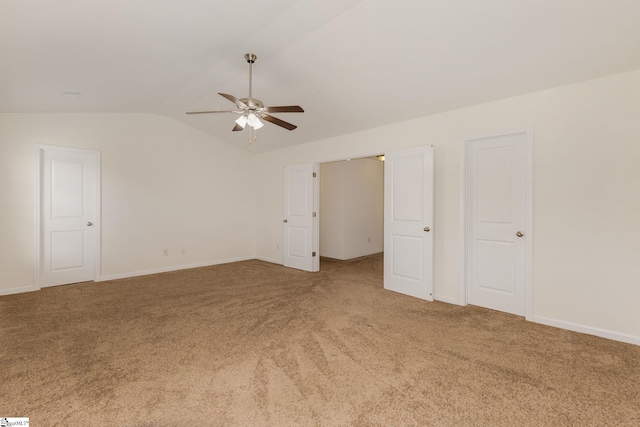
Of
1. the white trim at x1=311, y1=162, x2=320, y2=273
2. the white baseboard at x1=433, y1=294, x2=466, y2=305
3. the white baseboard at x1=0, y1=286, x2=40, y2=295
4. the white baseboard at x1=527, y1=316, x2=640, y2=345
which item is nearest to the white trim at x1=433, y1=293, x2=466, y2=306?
the white baseboard at x1=433, y1=294, x2=466, y2=305

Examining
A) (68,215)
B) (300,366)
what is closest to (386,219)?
(300,366)

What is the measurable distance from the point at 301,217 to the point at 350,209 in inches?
64.9

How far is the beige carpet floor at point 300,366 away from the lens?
6.06ft

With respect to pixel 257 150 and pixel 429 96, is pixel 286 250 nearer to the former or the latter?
pixel 257 150

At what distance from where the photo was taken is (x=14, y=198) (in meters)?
4.37

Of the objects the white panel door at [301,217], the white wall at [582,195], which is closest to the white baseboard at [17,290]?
the white panel door at [301,217]

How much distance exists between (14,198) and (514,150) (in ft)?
22.4

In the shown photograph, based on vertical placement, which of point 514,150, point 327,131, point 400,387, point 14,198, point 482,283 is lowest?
A: point 400,387

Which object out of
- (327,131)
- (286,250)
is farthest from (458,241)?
(286,250)

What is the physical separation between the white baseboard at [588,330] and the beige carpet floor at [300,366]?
115 millimetres

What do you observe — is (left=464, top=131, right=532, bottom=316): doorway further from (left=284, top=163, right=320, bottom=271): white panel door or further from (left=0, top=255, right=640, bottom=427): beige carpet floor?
(left=284, top=163, right=320, bottom=271): white panel door

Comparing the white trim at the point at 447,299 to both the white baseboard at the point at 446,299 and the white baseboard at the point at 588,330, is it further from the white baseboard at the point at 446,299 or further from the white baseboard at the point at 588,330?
the white baseboard at the point at 588,330

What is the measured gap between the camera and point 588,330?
9.76 ft

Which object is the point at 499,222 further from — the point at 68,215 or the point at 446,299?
the point at 68,215
